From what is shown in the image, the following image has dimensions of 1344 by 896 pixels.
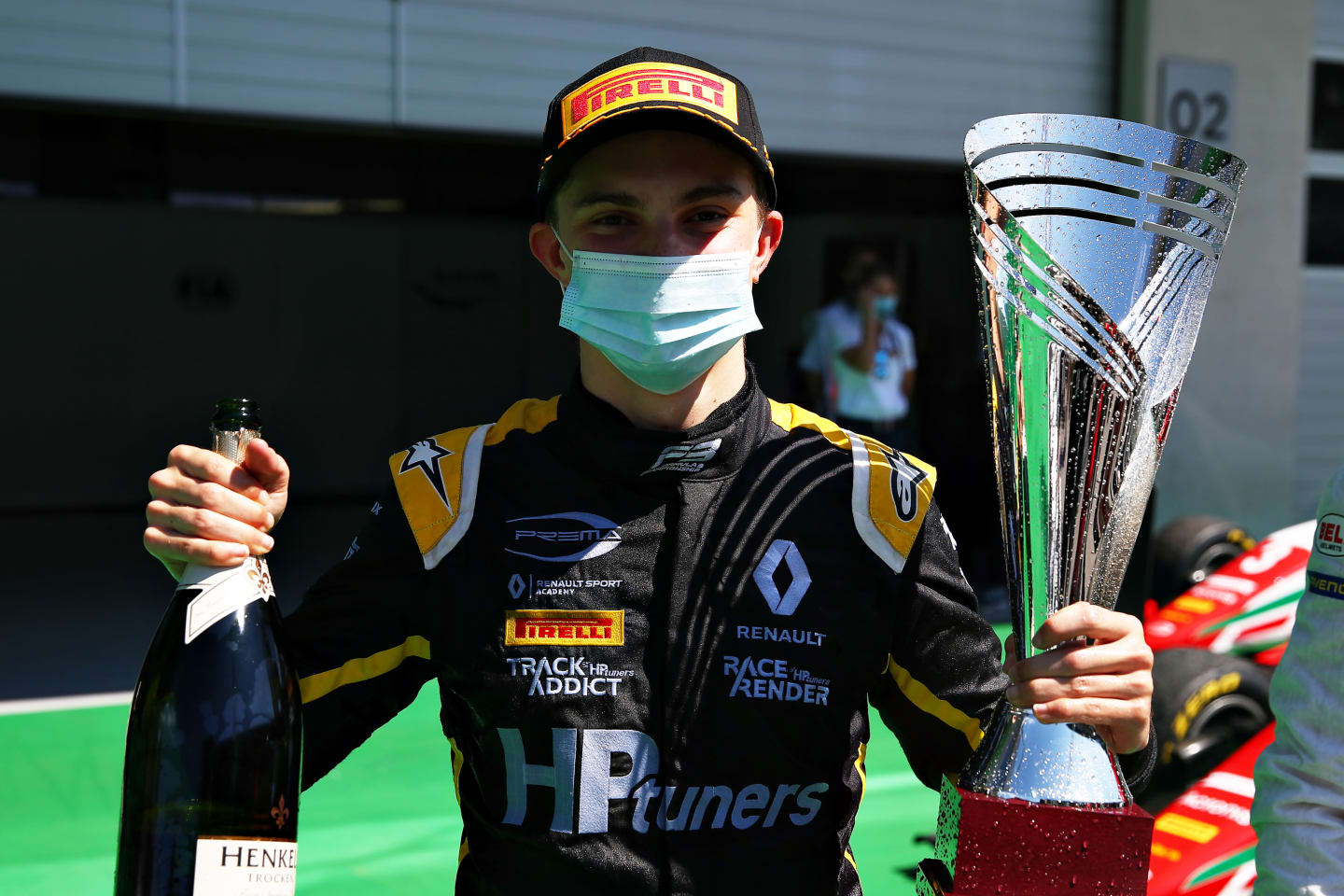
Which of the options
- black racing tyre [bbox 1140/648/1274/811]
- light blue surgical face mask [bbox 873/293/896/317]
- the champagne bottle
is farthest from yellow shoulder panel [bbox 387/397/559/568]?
light blue surgical face mask [bbox 873/293/896/317]

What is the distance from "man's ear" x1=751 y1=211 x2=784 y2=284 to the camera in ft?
5.36

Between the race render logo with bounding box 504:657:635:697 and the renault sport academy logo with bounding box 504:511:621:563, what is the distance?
0.13 meters

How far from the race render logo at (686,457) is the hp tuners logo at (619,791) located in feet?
1.04

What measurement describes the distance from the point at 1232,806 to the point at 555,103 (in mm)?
2595

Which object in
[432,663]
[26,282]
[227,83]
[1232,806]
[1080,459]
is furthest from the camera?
[26,282]

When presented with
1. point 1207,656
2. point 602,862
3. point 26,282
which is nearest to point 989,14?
point 1207,656

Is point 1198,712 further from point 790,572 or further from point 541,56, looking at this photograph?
point 541,56

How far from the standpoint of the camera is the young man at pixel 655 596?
1449 mm

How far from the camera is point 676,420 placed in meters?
1.59

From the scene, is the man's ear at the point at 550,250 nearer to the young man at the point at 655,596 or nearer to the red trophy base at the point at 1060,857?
the young man at the point at 655,596

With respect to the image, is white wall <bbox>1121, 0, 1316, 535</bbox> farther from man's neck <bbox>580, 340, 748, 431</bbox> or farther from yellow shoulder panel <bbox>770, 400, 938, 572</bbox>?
man's neck <bbox>580, 340, 748, 431</bbox>

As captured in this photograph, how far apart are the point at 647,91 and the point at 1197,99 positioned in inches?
326

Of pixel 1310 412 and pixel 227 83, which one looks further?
pixel 1310 412

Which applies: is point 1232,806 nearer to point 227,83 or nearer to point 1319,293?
point 227,83
